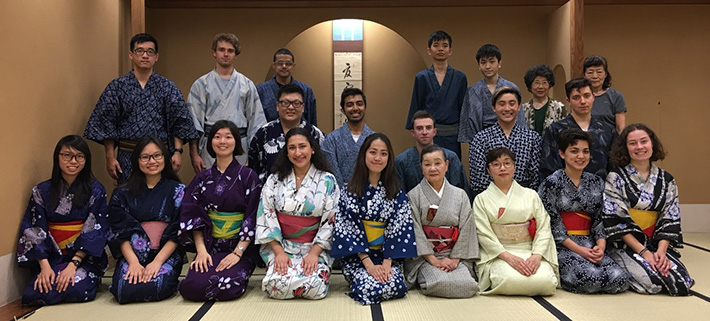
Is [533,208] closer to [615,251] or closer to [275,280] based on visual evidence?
[615,251]

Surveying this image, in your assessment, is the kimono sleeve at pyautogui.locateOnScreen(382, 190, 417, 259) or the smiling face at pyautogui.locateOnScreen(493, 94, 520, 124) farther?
the smiling face at pyautogui.locateOnScreen(493, 94, 520, 124)

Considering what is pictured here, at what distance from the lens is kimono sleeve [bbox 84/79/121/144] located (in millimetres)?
4141

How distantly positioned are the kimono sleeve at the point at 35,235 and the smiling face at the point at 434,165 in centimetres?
245

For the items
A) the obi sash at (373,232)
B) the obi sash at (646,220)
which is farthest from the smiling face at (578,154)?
the obi sash at (373,232)

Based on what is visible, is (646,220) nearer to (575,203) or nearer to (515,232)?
(575,203)

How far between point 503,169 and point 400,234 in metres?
0.84

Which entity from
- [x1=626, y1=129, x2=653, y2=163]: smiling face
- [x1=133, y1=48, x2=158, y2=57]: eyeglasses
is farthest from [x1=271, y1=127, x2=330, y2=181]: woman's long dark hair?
[x1=626, y1=129, x2=653, y2=163]: smiling face

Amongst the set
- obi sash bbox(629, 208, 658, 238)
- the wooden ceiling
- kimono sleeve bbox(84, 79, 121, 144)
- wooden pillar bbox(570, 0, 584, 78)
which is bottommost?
obi sash bbox(629, 208, 658, 238)

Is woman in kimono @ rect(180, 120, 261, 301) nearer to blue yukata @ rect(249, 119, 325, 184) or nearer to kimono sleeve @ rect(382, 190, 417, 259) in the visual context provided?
blue yukata @ rect(249, 119, 325, 184)

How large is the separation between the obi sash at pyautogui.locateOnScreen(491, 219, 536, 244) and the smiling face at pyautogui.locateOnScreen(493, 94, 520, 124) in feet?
2.81

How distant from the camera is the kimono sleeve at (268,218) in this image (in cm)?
362

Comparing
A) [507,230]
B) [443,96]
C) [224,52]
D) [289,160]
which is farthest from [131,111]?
[507,230]

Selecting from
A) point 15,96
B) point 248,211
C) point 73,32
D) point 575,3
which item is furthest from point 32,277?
point 575,3

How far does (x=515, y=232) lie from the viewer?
3740 mm
